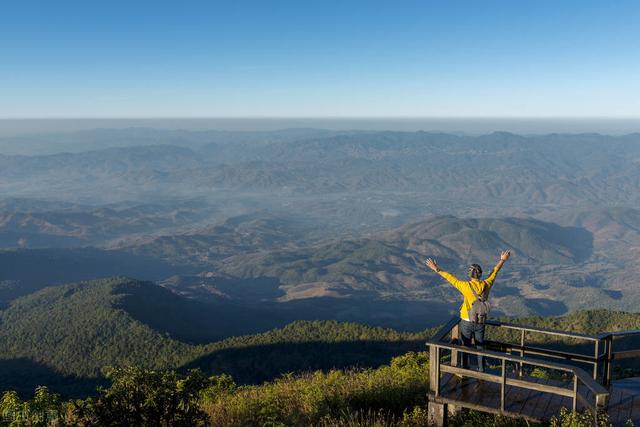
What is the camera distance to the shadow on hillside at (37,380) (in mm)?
93625

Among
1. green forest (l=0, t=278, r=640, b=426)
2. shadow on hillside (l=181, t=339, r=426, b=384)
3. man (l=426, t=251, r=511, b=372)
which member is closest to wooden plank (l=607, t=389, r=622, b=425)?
green forest (l=0, t=278, r=640, b=426)

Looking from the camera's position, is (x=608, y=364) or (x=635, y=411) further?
(x=608, y=364)

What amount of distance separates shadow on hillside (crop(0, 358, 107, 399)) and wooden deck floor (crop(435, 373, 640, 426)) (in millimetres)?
94757

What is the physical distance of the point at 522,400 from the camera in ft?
36.4

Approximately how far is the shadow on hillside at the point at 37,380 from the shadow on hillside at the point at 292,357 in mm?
21481

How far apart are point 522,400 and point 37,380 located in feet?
389

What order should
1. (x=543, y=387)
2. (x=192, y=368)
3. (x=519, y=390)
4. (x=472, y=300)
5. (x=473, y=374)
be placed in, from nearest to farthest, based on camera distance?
1. (x=543, y=387)
2. (x=473, y=374)
3. (x=519, y=390)
4. (x=472, y=300)
5. (x=192, y=368)

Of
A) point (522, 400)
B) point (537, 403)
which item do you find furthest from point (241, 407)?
point (537, 403)

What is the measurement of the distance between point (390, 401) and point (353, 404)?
40.6 inches

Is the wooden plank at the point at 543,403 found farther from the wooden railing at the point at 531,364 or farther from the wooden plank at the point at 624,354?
the wooden plank at the point at 624,354

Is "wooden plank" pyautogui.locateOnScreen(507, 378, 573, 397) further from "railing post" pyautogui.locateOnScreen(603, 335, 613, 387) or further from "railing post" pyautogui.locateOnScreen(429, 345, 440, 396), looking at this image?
"railing post" pyautogui.locateOnScreen(603, 335, 613, 387)

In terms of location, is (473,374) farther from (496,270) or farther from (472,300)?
(496,270)

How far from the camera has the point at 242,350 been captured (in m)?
99.2

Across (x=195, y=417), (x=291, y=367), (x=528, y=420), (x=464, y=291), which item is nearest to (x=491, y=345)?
(x=464, y=291)
